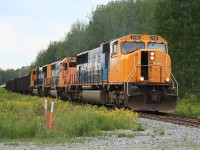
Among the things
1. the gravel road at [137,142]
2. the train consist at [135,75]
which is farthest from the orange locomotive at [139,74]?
the gravel road at [137,142]

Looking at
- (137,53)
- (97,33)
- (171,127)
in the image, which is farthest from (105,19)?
(171,127)

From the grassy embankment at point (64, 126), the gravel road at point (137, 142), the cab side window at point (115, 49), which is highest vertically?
the cab side window at point (115, 49)

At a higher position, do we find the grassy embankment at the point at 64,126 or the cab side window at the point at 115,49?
the cab side window at the point at 115,49

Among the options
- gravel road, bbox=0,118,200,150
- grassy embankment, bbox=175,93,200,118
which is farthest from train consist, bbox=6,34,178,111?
gravel road, bbox=0,118,200,150

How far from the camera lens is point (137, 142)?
9.62 metres

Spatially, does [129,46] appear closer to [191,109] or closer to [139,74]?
[139,74]

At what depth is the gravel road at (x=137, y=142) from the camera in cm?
889

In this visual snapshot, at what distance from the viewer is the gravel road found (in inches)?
350

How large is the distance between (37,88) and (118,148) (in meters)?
37.3

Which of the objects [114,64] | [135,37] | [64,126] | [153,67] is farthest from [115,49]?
[64,126]

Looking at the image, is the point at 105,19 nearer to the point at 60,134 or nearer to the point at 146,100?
the point at 146,100

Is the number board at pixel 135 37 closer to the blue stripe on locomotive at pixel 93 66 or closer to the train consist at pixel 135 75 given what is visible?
the train consist at pixel 135 75

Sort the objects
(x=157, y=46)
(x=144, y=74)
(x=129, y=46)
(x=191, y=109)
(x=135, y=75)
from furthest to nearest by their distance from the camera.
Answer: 1. (x=191, y=109)
2. (x=157, y=46)
3. (x=129, y=46)
4. (x=144, y=74)
5. (x=135, y=75)

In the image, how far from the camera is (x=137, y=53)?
710 inches
